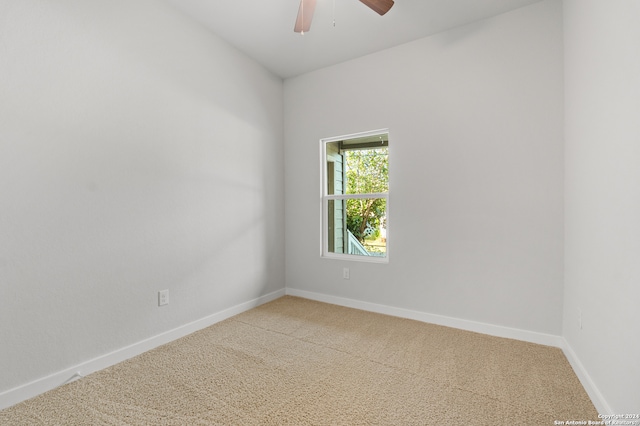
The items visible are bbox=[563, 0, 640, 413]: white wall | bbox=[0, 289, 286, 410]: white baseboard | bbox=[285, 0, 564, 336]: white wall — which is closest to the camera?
bbox=[563, 0, 640, 413]: white wall

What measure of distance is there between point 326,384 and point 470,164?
2065mm

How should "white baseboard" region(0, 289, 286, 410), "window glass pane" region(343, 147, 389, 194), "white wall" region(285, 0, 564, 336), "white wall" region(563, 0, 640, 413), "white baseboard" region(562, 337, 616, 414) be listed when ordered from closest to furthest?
"white wall" region(563, 0, 640, 413), "white baseboard" region(562, 337, 616, 414), "white baseboard" region(0, 289, 286, 410), "white wall" region(285, 0, 564, 336), "window glass pane" region(343, 147, 389, 194)

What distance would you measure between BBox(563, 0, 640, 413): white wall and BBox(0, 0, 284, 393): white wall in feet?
8.87

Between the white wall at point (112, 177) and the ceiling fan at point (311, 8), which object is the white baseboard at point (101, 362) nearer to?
the white wall at point (112, 177)

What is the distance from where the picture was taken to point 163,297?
2.33m

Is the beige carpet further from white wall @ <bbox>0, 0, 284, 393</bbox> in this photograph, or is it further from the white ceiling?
the white ceiling

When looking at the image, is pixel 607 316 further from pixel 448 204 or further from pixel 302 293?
pixel 302 293

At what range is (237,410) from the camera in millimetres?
1535

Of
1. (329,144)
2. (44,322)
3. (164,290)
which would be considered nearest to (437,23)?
(329,144)

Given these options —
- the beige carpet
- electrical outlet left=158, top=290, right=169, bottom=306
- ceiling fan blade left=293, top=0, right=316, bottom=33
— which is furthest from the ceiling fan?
the beige carpet

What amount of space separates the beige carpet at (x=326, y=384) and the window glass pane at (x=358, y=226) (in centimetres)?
94

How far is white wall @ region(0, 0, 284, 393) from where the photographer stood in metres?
1.63

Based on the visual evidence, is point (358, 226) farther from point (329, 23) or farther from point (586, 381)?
point (586, 381)

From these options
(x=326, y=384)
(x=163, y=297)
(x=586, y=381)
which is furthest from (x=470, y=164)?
(x=163, y=297)
